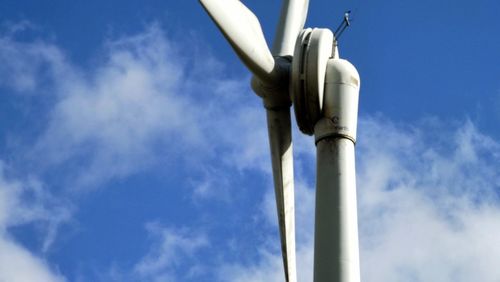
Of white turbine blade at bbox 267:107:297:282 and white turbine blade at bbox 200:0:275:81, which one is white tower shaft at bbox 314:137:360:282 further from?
white turbine blade at bbox 200:0:275:81

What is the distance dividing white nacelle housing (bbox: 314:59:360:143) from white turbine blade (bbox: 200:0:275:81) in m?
1.28

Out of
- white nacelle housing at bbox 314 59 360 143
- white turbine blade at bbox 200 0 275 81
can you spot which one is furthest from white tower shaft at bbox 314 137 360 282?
white turbine blade at bbox 200 0 275 81

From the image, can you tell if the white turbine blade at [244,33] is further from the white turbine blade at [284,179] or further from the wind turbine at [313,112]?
the white turbine blade at [284,179]

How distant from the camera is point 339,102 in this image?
1734 cm

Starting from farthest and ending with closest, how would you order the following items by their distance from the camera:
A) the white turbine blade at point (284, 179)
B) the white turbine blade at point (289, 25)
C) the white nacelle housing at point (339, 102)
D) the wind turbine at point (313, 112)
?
1. the white turbine blade at point (289, 25)
2. the white turbine blade at point (284, 179)
3. the white nacelle housing at point (339, 102)
4. the wind turbine at point (313, 112)

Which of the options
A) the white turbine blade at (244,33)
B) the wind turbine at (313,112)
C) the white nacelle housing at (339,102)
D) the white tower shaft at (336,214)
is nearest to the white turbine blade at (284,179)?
the wind turbine at (313,112)

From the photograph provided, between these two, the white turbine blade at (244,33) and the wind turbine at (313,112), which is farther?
the white turbine blade at (244,33)

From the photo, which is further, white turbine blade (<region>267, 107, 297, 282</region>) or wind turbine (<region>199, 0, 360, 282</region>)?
white turbine blade (<region>267, 107, 297, 282</region>)

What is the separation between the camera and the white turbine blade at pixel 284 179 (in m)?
18.5

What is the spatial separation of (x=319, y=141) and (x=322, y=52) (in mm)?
1922

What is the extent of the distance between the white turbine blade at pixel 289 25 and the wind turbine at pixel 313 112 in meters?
0.02

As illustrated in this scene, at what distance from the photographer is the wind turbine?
15773 mm

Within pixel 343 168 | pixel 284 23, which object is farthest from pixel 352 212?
pixel 284 23

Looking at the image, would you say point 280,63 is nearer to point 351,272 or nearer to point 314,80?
point 314,80
